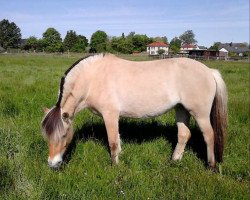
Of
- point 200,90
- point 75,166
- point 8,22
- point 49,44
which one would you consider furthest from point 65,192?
point 8,22

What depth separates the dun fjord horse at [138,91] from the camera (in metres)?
5.28

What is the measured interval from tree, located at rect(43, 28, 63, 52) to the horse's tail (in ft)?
280

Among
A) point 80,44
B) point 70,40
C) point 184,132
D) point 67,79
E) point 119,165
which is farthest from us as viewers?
point 70,40

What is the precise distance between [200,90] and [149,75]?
0.91m

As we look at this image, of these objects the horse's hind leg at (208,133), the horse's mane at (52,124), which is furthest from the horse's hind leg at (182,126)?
the horse's mane at (52,124)

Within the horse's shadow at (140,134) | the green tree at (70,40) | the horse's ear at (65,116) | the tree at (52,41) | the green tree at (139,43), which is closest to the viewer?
the horse's ear at (65,116)

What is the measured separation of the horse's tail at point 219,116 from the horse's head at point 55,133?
2.65m

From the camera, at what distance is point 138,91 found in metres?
5.41

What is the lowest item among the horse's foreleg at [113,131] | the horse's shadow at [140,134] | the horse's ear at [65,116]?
the horse's shadow at [140,134]

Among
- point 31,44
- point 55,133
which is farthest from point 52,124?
point 31,44

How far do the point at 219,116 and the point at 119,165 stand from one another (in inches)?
80.5

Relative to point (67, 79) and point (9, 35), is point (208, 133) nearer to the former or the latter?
point (67, 79)

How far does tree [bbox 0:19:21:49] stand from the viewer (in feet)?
318

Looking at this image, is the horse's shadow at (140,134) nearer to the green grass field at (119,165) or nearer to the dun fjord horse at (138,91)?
the green grass field at (119,165)
